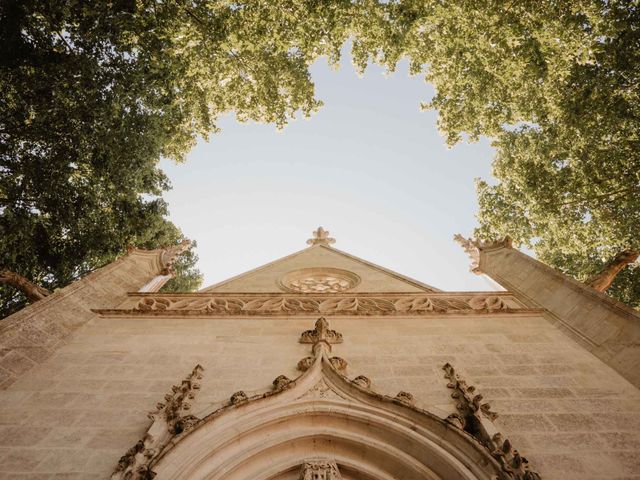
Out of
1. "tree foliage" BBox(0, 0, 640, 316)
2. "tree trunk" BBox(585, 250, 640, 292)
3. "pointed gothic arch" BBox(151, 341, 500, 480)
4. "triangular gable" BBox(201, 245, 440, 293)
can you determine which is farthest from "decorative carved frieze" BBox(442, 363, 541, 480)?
"tree foliage" BBox(0, 0, 640, 316)

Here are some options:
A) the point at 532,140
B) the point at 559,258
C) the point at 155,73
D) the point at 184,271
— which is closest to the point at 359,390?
the point at 155,73

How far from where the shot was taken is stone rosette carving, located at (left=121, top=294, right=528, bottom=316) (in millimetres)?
6586

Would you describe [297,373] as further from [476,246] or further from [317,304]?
[476,246]

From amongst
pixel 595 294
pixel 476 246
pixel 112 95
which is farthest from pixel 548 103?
pixel 112 95

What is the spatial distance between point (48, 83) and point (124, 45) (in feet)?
6.36

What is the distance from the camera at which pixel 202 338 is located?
5.89 m

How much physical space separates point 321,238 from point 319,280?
3.59m

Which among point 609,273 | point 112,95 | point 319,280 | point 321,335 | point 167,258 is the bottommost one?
point 321,335

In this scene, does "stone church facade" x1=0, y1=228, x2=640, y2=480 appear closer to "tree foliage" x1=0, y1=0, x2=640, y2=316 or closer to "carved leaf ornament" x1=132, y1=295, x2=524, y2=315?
"carved leaf ornament" x1=132, y1=295, x2=524, y2=315

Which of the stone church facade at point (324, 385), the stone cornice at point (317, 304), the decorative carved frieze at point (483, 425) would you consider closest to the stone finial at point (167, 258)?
the stone cornice at point (317, 304)

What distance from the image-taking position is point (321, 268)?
35.5 feet

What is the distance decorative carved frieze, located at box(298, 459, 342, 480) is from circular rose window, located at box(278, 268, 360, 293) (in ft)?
17.7

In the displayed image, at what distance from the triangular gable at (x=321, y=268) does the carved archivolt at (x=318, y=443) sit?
424cm

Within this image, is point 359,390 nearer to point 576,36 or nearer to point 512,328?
point 512,328
